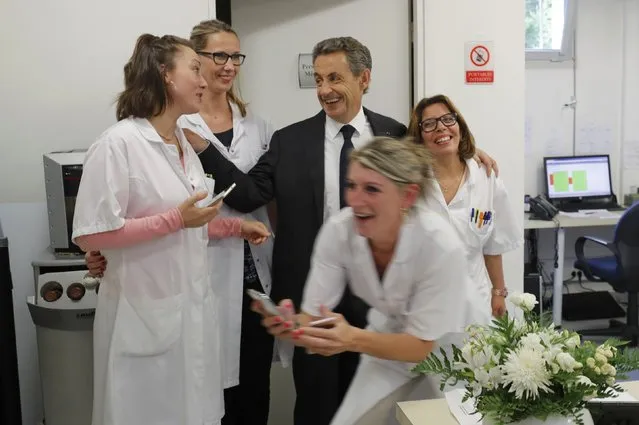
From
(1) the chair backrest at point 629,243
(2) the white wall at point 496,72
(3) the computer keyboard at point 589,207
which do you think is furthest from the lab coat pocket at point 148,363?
(3) the computer keyboard at point 589,207

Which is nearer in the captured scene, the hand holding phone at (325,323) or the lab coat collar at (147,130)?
the hand holding phone at (325,323)

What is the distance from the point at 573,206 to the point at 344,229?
325 cm

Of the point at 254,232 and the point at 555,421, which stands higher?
the point at 254,232

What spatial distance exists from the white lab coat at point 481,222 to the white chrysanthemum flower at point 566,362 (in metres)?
1.00

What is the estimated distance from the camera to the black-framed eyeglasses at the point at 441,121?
213 centimetres

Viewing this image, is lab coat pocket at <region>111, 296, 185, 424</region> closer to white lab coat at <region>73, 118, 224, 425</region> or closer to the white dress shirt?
white lab coat at <region>73, 118, 224, 425</region>

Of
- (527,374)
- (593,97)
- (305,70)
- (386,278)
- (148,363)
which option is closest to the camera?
(527,374)

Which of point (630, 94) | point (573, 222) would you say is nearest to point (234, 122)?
point (573, 222)

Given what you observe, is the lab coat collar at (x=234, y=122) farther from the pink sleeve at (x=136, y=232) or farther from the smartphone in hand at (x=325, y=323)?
the smartphone in hand at (x=325, y=323)

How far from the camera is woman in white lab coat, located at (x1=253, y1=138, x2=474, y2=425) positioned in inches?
57.8

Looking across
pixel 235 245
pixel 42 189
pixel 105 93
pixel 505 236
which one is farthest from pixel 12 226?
pixel 505 236

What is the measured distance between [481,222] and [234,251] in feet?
2.87

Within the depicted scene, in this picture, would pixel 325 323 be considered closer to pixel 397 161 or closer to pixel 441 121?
pixel 397 161

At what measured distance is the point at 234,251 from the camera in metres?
2.12
